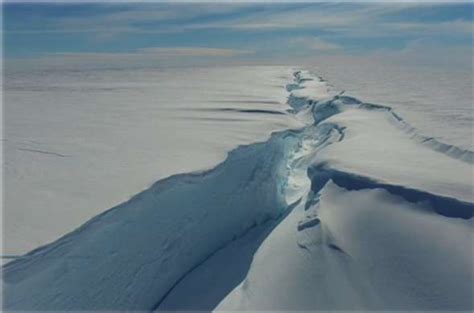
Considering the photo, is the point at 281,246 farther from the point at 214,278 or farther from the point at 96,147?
the point at 96,147

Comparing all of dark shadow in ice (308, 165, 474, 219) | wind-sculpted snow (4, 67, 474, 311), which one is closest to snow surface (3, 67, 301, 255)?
wind-sculpted snow (4, 67, 474, 311)

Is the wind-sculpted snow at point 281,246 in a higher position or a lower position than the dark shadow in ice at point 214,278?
higher

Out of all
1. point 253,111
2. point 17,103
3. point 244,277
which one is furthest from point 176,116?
point 244,277

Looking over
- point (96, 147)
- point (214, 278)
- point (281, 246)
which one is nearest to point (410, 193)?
point (281, 246)

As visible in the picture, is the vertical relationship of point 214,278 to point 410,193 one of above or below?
below

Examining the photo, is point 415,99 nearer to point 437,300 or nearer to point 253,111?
point 253,111

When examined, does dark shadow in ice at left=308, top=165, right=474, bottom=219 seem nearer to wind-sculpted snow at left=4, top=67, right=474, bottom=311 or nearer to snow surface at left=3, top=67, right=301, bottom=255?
wind-sculpted snow at left=4, top=67, right=474, bottom=311

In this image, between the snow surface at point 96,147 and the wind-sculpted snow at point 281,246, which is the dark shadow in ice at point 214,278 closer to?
the wind-sculpted snow at point 281,246

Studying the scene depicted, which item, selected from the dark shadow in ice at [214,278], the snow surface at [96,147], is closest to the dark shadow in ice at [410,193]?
the dark shadow in ice at [214,278]
